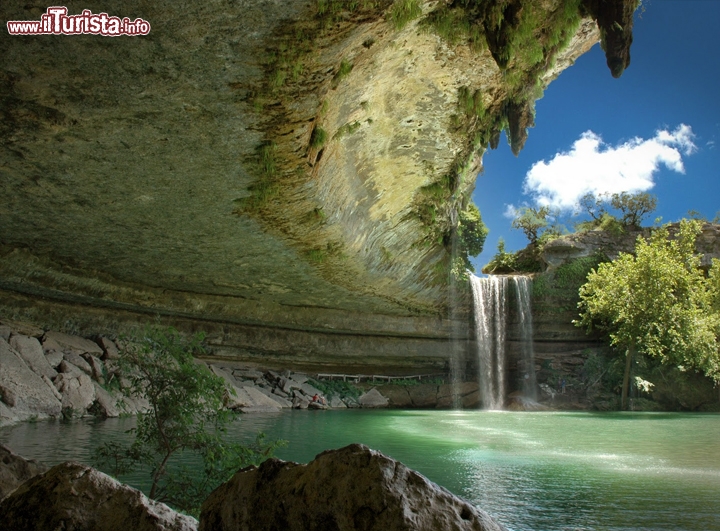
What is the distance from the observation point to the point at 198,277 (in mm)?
14648

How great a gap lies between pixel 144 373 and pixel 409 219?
36.2 feet

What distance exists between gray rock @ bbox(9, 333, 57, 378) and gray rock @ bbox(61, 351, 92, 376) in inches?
31.0

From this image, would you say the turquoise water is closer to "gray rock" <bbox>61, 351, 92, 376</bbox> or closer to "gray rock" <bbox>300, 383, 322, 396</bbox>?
"gray rock" <bbox>61, 351, 92, 376</bbox>

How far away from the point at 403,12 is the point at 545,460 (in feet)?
21.3

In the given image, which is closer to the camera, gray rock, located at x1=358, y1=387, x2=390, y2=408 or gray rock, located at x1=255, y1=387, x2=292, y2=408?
gray rock, located at x1=255, y1=387, x2=292, y2=408

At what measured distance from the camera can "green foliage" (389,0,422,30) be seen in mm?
6125

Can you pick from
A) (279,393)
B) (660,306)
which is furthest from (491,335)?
(279,393)

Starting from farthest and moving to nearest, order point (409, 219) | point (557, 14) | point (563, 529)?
point (409, 219), point (557, 14), point (563, 529)

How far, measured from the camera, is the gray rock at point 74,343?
13609 millimetres

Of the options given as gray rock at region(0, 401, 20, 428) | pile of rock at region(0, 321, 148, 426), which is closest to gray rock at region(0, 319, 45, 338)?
pile of rock at region(0, 321, 148, 426)

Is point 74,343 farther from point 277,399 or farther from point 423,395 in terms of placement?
point 423,395

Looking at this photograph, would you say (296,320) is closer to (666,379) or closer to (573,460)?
(573,460)

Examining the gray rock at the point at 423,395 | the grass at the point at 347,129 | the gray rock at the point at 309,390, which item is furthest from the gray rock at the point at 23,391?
the gray rock at the point at 423,395

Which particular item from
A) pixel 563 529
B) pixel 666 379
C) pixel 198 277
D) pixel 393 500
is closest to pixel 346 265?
pixel 198 277
